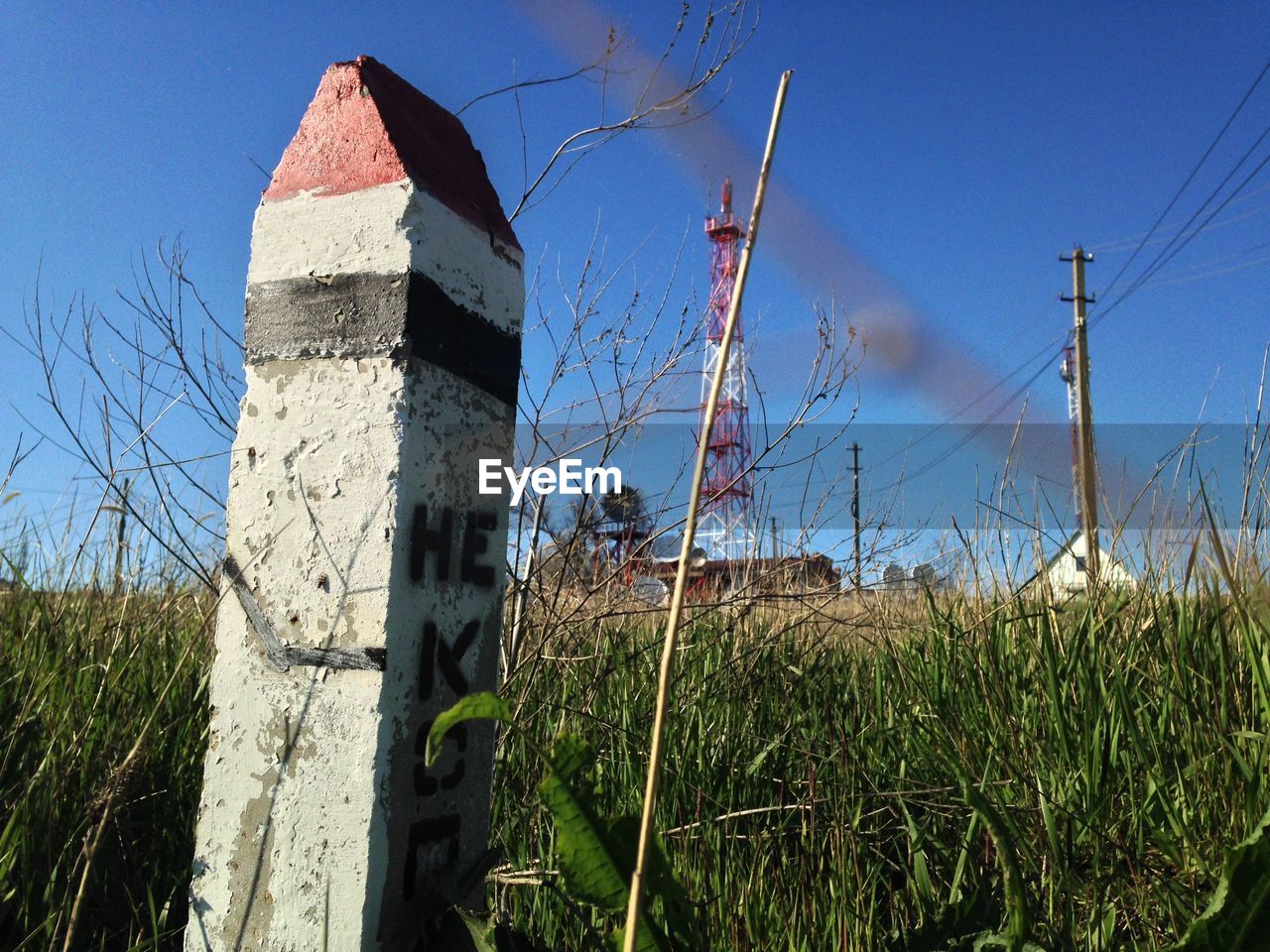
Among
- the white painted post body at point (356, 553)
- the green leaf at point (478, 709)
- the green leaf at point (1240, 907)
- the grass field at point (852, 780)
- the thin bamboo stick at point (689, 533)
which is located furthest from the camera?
the grass field at point (852, 780)

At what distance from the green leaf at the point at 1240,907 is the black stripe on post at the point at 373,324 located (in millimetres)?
1359

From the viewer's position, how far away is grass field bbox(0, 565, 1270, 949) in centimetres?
177

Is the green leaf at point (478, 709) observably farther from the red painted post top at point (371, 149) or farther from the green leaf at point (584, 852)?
the red painted post top at point (371, 149)

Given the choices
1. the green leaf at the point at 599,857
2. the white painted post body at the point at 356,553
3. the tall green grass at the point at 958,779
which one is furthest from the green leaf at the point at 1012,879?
the white painted post body at the point at 356,553

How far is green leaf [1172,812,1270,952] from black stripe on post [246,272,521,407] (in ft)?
4.46

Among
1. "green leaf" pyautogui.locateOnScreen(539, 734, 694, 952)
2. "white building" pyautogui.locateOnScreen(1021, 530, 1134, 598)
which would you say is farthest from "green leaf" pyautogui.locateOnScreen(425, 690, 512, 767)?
"white building" pyautogui.locateOnScreen(1021, 530, 1134, 598)

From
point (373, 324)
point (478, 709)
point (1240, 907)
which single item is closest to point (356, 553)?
point (373, 324)

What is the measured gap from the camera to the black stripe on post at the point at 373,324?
5.15 feet

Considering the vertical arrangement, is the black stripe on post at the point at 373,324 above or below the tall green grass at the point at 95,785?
above

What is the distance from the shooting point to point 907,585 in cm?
365

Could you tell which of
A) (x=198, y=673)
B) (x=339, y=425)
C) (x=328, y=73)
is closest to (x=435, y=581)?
(x=339, y=425)

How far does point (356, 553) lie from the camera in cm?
153

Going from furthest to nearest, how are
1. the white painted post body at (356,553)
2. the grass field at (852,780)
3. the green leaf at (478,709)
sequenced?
the grass field at (852,780)
the white painted post body at (356,553)
the green leaf at (478,709)

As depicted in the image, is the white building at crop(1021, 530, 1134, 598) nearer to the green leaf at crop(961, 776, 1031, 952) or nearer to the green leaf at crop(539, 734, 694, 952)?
the green leaf at crop(961, 776, 1031, 952)
